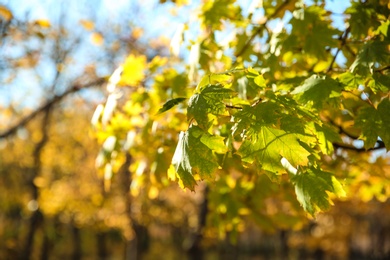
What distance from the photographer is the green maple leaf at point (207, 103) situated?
134 centimetres

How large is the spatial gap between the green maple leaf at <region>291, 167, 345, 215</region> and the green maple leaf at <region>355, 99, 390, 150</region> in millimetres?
253

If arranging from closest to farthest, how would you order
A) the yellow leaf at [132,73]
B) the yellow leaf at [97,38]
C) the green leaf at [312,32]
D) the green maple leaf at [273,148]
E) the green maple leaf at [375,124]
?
the green maple leaf at [273,148]
the green maple leaf at [375,124]
the green leaf at [312,32]
the yellow leaf at [132,73]
the yellow leaf at [97,38]

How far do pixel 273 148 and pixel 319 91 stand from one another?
43 cm

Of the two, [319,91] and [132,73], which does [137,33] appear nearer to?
[132,73]

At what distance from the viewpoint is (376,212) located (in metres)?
13.1

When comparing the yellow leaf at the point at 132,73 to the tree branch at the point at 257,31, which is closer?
the tree branch at the point at 257,31

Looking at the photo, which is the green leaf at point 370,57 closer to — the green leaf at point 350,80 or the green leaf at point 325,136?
the green leaf at point 350,80

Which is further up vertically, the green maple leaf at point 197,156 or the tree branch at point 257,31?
the green maple leaf at point 197,156

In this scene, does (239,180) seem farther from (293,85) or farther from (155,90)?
(293,85)

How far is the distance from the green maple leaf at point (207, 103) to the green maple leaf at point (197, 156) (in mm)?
45

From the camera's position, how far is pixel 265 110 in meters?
1.35

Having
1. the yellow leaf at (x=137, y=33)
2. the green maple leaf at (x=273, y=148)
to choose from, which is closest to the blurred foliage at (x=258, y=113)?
the green maple leaf at (x=273, y=148)

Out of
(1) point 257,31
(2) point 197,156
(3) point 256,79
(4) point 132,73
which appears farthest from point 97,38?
(2) point 197,156

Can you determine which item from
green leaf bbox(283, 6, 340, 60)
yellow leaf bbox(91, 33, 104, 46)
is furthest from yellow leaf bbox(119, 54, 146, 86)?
yellow leaf bbox(91, 33, 104, 46)
